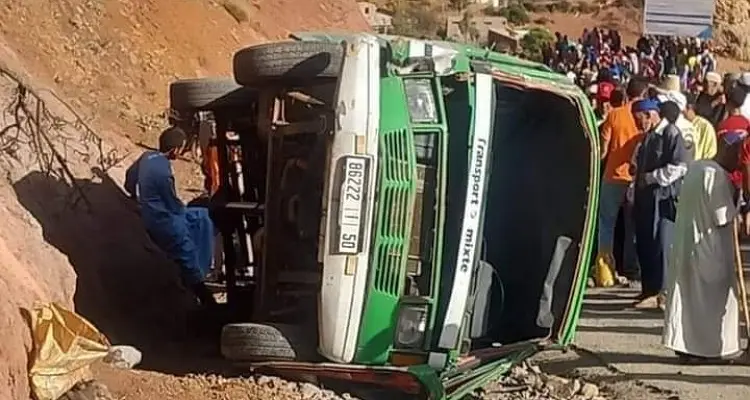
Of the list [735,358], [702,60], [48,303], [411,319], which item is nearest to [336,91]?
[411,319]

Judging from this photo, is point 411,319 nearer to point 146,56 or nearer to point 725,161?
point 725,161

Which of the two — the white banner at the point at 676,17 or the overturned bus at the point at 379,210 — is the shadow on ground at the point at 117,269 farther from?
the white banner at the point at 676,17

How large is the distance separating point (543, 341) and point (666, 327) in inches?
37.5

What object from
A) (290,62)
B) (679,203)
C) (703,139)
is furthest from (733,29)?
(290,62)

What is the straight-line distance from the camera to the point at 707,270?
9.76 m

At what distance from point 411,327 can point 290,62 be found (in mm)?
1624

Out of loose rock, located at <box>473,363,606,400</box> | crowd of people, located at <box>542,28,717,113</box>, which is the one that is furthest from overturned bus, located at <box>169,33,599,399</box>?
crowd of people, located at <box>542,28,717,113</box>

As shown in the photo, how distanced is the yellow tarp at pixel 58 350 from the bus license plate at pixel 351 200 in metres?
1.47

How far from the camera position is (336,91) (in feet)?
26.5

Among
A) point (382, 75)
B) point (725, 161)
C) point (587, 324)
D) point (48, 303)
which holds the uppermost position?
point (382, 75)

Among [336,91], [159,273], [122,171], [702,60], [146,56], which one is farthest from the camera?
[702,60]

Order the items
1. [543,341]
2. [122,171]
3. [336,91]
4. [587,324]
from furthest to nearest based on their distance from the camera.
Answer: [122,171] < [587,324] < [543,341] < [336,91]

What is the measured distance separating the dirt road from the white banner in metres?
6.50

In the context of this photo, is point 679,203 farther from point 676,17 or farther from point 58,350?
point 676,17
